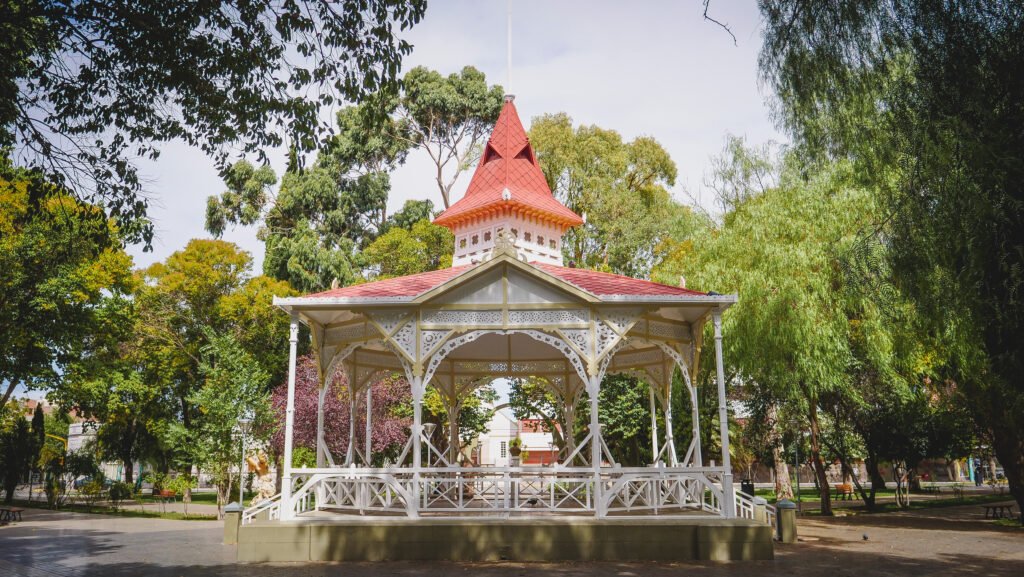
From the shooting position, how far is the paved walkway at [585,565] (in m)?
11.7

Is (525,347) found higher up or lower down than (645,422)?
higher up

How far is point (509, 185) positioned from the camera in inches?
806

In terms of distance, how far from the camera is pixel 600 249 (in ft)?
119

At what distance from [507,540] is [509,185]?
1068 cm

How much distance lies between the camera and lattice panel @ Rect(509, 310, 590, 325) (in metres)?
14.4

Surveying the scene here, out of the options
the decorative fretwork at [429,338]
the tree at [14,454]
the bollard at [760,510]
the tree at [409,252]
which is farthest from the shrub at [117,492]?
the bollard at [760,510]

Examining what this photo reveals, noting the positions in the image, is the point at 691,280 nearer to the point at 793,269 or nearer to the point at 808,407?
the point at 793,269

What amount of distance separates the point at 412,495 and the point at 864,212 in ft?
50.7

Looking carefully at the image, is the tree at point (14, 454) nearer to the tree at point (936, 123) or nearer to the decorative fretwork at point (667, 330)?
the decorative fretwork at point (667, 330)

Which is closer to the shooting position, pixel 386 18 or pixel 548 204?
pixel 386 18

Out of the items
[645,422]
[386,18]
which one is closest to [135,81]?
[386,18]

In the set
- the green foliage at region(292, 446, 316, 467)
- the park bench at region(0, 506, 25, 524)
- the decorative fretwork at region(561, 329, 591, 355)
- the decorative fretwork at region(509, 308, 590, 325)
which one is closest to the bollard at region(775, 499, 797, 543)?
the decorative fretwork at region(561, 329, 591, 355)

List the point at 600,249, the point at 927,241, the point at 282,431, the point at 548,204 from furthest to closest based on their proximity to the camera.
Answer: the point at 600,249
the point at 282,431
the point at 548,204
the point at 927,241

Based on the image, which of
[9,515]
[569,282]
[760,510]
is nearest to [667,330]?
[569,282]
